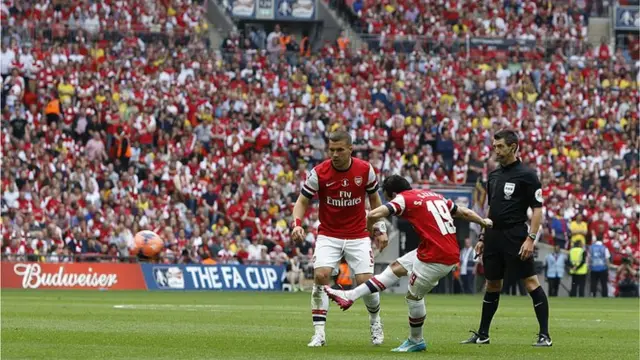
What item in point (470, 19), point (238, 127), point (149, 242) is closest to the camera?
point (149, 242)

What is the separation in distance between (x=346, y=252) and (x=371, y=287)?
3.94ft

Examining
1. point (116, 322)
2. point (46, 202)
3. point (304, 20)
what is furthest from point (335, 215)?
point (304, 20)

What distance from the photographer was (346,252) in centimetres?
1534

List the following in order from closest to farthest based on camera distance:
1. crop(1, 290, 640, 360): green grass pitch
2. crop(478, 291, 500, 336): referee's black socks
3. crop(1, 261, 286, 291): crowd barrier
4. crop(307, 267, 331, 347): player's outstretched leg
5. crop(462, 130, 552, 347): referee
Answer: crop(1, 290, 640, 360): green grass pitch → crop(307, 267, 331, 347): player's outstretched leg → crop(462, 130, 552, 347): referee → crop(478, 291, 500, 336): referee's black socks → crop(1, 261, 286, 291): crowd barrier

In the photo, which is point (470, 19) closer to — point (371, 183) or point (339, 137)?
point (371, 183)

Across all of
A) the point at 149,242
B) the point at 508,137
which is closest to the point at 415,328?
the point at 508,137

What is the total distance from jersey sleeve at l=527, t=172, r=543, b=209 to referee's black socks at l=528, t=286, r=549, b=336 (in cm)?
95

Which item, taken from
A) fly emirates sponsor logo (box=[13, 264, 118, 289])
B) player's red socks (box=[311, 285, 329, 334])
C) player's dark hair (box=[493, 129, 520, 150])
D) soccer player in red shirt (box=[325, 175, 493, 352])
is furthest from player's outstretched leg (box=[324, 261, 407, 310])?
fly emirates sponsor logo (box=[13, 264, 118, 289])

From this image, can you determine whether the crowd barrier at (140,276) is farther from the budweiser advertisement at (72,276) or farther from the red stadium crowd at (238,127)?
the red stadium crowd at (238,127)

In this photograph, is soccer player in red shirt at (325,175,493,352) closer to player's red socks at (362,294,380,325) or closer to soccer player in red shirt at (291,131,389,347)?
player's red socks at (362,294,380,325)

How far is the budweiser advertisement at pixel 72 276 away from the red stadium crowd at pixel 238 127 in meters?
0.56

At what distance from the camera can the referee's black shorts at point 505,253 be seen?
15.6 meters

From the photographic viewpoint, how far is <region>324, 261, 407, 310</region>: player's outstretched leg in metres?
13.7

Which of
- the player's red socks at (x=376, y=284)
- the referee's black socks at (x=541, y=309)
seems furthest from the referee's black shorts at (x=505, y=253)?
the player's red socks at (x=376, y=284)
